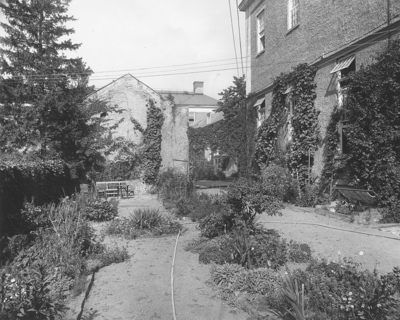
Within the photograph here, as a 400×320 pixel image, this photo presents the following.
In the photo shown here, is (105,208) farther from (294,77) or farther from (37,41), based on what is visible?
(37,41)

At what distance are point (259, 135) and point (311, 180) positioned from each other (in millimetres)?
4148

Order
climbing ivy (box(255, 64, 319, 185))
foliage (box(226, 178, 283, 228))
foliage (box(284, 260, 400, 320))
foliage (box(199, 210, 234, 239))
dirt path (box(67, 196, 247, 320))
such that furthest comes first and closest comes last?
1. climbing ivy (box(255, 64, 319, 185))
2. foliage (box(199, 210, 234, 239))
3. foliage (box(226, 178, 283, 228))
4. dirt path (box(67, 196, 247, 320))
5. foliage (box(284, 260, 400, 320))

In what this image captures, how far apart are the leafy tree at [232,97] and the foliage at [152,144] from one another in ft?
47.2

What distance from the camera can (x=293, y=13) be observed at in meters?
13.8

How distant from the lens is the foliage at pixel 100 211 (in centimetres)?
980

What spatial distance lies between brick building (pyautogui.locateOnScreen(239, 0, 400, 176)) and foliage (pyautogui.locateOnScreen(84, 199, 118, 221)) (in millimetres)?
6858

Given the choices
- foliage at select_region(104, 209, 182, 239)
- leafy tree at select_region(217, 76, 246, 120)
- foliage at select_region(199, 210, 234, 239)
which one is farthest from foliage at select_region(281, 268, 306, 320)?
leafy tree at select_region(217, 76, 246, 120)

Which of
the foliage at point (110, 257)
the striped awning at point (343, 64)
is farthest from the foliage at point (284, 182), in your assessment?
the foliage at point (110, 257)

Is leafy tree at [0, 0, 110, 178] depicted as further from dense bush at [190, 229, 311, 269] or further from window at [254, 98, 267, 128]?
dense bush at [190, 229, 311, 269]

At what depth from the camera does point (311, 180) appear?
11859mm

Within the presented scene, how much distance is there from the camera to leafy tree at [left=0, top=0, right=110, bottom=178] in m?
16.9

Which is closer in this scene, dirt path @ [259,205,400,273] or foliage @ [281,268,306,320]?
foliage @ [281,268,306,320]

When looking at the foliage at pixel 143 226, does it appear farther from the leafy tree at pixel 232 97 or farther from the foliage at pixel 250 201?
the leafy tree at pixel 232 97

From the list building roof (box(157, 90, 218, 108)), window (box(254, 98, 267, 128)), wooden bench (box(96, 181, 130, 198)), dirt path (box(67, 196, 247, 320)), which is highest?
building roof (box(157, 90, 218, 108))
